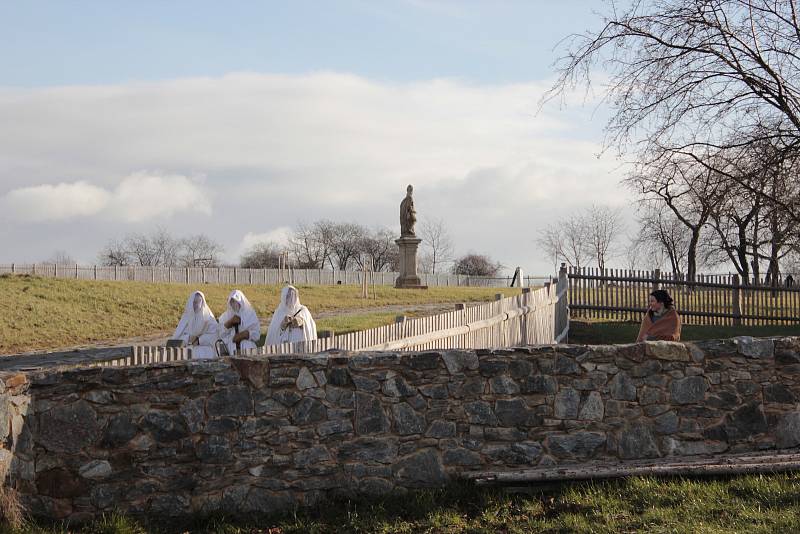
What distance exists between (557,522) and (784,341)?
256 centimetres

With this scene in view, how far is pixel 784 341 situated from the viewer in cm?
708

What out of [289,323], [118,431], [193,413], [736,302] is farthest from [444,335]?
[736,302]

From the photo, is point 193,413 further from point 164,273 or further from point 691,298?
point 164,273

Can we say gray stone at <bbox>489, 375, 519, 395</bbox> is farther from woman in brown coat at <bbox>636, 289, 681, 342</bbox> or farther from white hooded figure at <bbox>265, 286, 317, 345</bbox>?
white hooded figure at <bbox>265, 286, 317, 345</bbox>

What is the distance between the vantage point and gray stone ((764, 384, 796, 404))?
23.0ft

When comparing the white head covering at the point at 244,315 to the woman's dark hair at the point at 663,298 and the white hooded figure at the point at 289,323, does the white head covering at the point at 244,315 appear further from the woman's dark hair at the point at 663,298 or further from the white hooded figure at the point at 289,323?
the woman's dark hair at the point at 663,298

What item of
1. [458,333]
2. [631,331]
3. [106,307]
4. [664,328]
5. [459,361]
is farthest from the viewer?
[106,307]

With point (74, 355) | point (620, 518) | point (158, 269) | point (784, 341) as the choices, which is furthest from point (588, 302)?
point (158, 269)

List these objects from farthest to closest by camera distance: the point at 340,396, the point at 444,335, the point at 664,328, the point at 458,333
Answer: the point at 458,333, the point at 444,335, the point at 664,328, the point at 340,396

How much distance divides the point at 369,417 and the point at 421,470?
0.55 m

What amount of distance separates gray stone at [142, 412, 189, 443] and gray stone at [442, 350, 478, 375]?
1943mm

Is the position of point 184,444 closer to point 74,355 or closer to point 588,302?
point 74,355

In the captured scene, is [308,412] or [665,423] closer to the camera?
[308,412]

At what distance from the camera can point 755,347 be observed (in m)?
7.02
